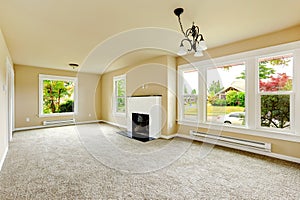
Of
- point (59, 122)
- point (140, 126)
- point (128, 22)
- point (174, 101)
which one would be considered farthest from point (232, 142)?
Result: point (59, 122)

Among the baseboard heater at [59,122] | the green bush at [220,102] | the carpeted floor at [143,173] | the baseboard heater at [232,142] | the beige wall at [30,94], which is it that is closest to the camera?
the carpeted floor at [143,173]

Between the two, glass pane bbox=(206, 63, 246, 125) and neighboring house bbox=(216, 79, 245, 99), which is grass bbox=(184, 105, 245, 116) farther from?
neighboring house bbox=(216, 79, 245, 99)

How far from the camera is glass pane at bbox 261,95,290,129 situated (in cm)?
291

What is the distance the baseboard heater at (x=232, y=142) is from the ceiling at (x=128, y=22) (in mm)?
2184

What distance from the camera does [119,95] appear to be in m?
6.54

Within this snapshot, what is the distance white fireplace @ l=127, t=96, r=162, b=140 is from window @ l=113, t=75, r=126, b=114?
3.21ft

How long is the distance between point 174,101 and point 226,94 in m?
1.41

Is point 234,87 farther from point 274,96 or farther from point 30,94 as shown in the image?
point 30,94

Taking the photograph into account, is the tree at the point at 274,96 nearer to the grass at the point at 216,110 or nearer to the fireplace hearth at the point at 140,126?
the grass at the point at 216,110

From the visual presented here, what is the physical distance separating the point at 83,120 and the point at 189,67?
17.1ft

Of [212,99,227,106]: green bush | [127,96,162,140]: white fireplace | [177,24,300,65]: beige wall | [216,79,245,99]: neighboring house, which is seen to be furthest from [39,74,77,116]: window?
[216,79,245,99]: neighboring house

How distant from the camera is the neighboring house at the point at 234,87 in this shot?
3.47m

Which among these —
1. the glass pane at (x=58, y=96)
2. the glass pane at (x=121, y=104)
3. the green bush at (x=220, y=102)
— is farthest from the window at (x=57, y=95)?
the green bush at (x=220, y=102)

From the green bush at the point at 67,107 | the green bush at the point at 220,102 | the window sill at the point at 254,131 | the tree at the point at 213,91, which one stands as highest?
the tree at the point at 213,91
